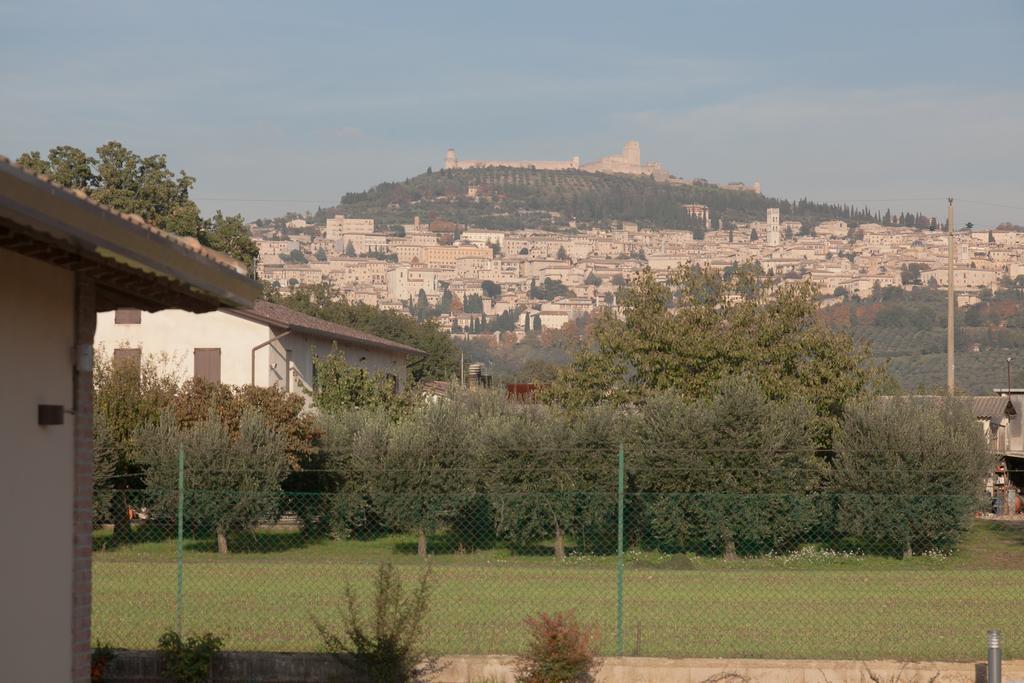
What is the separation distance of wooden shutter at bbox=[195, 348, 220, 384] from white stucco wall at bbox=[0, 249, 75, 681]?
2959cm

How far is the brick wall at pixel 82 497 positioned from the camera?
275 inches

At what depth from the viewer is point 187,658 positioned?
34.0 ft

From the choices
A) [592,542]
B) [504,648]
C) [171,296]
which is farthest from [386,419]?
[171,296]

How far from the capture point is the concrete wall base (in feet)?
34.3

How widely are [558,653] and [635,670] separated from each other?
2.90 feet

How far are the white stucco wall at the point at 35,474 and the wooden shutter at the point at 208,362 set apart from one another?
29.6 m

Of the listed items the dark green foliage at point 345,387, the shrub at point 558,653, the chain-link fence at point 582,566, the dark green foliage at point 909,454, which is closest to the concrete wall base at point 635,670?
the shrub at point 558,653

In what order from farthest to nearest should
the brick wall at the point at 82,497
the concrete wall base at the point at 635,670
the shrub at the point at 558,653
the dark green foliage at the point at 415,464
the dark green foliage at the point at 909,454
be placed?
the dark green foliage at the point at 909,454
the dark green foliage at the point at 415,464
the concrete wall base at the point at 635,670
the shrub at the point at 558,653
the brick wall at the point at 82,497

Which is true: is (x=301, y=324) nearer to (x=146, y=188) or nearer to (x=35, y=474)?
(x=146, y=188)

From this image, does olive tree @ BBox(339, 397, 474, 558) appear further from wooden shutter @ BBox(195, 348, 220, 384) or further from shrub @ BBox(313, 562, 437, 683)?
wooden shutter @ BBox(195, 348, 220, 384)

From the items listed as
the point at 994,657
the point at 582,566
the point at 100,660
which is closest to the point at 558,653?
the point at 994,657

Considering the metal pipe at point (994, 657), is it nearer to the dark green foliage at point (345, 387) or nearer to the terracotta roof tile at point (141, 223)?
the terracotta roof tile at point (141, 223)

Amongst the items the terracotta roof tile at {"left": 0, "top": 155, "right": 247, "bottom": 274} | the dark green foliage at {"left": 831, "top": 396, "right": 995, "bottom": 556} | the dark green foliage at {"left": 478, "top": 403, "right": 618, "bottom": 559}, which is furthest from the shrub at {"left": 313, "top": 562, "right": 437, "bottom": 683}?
the dark green foliage at {"left": 478, "top": 403, "right": 618, "bottom": 559}

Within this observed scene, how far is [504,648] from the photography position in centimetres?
1204
